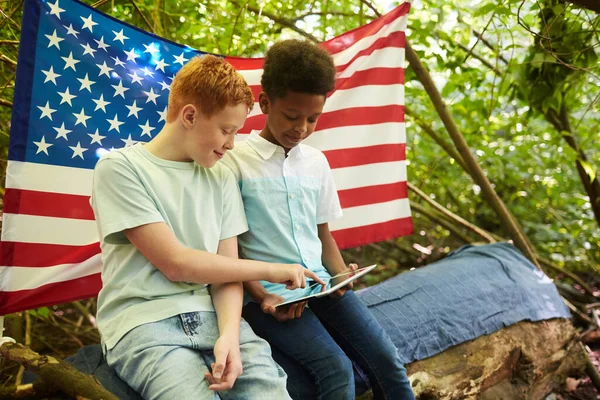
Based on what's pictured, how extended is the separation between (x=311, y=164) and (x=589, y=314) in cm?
342

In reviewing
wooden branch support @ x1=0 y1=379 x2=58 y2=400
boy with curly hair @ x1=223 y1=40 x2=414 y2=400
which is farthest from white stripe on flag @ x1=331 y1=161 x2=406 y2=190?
wooden branch support @ x1=0 y1=379 x2=58 y2=400

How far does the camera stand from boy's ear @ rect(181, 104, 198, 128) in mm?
1681

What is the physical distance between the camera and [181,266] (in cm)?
162

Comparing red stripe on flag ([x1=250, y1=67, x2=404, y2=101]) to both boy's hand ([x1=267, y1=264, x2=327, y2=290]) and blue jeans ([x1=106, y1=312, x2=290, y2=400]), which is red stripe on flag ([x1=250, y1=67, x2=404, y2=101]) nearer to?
boy's hand ([x1=267, y1=264, x2=327, y2=290])

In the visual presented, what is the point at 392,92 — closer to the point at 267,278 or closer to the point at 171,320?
the point at 267,278

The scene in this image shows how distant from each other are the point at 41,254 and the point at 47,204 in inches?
7.3

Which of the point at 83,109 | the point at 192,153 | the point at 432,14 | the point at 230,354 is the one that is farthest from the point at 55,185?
the point at 432,14

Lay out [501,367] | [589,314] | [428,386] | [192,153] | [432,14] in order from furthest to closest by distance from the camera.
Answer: [589,314] < [432,14] < [501,367] < [428,386] < [192,153]

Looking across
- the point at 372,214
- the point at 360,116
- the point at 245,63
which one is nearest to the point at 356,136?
the point at 360,116

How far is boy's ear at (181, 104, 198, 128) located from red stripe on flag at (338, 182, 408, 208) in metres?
1.45

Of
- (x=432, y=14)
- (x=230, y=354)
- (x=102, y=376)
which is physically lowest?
(x=102, y=376)

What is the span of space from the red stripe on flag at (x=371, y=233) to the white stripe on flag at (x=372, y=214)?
22mm

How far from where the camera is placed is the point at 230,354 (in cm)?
156

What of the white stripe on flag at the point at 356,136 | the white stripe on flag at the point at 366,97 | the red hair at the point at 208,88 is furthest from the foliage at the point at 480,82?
the red hair at the point at 208,88
